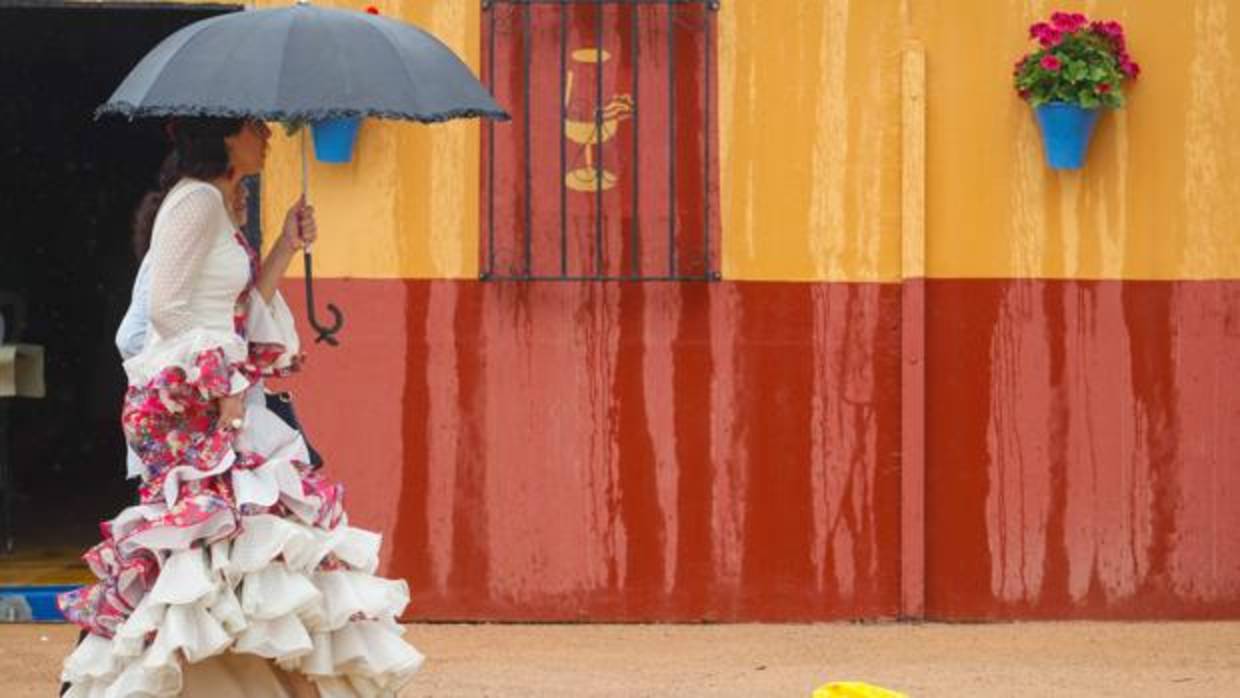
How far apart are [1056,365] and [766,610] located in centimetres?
138

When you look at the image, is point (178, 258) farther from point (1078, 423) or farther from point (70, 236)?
point (70, 236)

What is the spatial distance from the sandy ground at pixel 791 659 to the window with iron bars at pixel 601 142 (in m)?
1.33

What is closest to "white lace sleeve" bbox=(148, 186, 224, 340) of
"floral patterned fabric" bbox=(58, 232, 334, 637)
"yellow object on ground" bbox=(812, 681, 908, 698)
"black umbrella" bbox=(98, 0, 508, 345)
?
"floral patterned fabric" bbox=(58, 232, 334, 637)

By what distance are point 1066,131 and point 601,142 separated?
167 cm

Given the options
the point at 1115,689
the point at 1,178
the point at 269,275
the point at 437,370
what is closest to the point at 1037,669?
the point at 1115,689

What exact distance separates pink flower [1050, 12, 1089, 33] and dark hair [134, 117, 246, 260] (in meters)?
3.80

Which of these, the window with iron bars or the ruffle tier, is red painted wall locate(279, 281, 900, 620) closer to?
the window with iron bars

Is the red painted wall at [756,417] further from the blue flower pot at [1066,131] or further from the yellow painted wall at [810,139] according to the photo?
the blue flower pot at [1066,131]

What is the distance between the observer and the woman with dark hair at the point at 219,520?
19.8ft

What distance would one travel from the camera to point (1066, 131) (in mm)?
9164

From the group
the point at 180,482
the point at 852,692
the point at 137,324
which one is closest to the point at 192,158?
the point at 137,324

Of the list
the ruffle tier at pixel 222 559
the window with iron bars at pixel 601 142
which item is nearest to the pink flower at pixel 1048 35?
the window with iron bars at pixel 601 142

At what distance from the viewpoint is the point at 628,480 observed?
932 cm

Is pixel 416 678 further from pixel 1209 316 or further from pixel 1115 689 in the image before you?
pixel 1209 316
